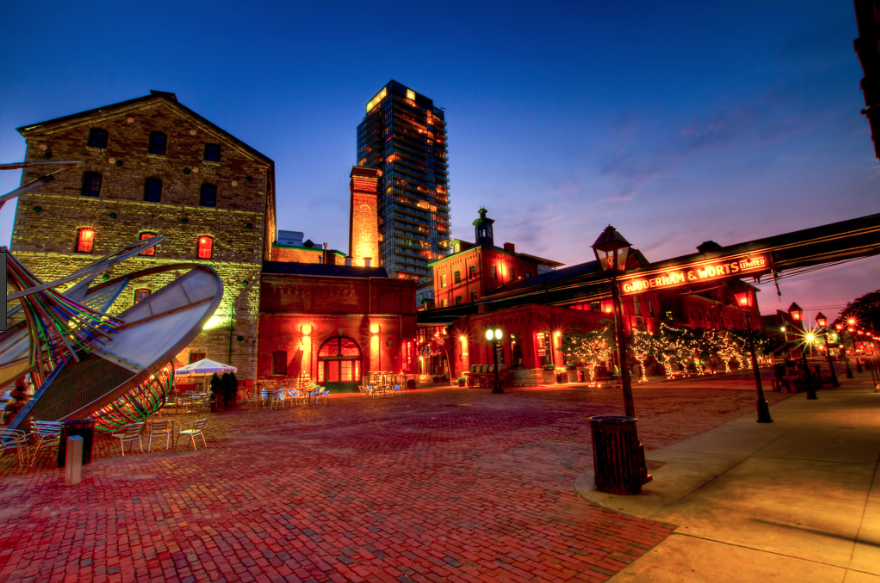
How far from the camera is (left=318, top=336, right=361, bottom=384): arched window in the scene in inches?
1125

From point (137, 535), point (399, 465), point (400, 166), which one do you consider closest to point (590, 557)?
point (399, 465)

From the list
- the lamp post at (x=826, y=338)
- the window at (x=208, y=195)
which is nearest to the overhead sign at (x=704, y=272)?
the lamp post at (x=826, y=338)

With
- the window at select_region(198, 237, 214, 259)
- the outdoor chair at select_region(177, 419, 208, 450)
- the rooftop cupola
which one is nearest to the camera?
the outdoor chair at select_region(177, 419, 208, 450)

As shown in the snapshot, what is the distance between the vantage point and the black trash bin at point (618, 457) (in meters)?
4.97

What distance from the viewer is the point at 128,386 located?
989 centimetres

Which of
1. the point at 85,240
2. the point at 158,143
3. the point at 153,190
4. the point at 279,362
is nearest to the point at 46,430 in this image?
the point at 279,362

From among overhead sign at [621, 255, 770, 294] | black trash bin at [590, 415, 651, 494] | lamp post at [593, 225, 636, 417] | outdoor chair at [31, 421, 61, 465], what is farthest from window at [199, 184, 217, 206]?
black trash bin at [590, 415, 651, 494]

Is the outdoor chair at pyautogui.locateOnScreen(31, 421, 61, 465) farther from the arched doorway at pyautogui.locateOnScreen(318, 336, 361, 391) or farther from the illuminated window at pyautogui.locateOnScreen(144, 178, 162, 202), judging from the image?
the illuminated window at pyautogui.locateOnScreen(144, 178, 162, 202)

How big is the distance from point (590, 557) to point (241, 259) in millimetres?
27715

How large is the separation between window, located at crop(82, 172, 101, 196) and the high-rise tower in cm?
6002

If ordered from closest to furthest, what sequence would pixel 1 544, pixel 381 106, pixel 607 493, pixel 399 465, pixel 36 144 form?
pixel 1 544 → pixel 607 493 → pixel 399 465 → pixel 36 144 → pixel 381 106

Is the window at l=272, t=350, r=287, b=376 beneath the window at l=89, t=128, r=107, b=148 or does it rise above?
beneath

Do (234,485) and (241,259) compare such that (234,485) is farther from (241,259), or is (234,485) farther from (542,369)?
(542,369)

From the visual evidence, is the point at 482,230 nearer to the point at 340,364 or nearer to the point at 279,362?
the point at 340,364
